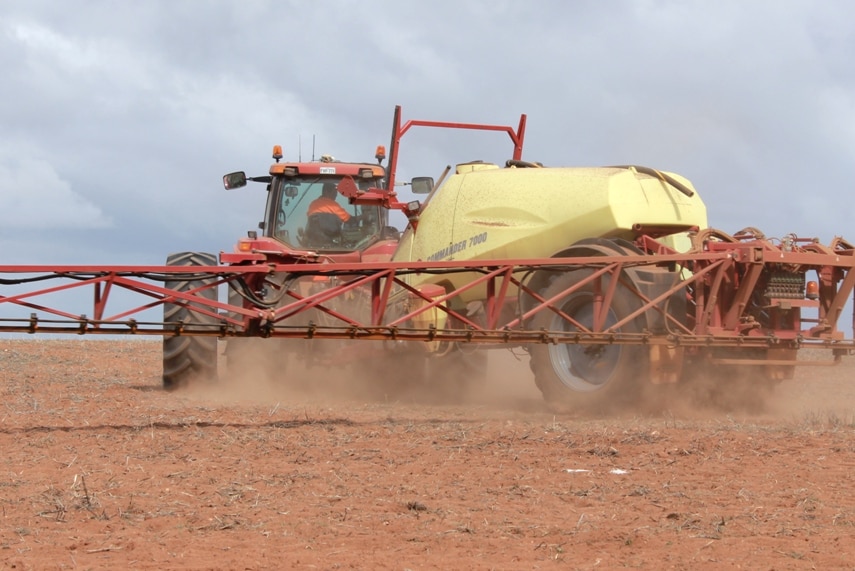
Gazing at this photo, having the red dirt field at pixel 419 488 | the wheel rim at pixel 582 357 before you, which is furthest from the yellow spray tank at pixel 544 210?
the red dirt field at pixel 419 488

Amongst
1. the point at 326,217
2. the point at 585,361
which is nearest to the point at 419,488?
the point at 585,361

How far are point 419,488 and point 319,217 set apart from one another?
736 centimetres

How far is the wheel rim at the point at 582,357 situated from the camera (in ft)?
31.1

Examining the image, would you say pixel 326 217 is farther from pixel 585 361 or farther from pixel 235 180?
pixel 585 361

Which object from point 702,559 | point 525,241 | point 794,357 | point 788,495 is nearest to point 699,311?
point 794,357

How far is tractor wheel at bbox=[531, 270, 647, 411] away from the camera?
29.9 feet

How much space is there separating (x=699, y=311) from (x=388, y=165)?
158 inches

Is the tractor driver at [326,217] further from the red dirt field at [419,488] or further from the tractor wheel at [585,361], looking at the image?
the tractor wheel at [585,361]

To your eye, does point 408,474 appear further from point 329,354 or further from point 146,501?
point 329,354

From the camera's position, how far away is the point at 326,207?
13023 mm

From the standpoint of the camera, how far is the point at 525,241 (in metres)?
10.1

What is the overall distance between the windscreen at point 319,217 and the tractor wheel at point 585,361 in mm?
3570

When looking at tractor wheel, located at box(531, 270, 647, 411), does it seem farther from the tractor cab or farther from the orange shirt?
the orange shirt

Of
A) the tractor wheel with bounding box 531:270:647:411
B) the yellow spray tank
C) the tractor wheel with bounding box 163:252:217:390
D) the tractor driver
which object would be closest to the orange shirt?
the tractor driver
